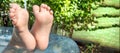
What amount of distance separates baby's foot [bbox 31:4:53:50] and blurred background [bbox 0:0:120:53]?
61.6 inches

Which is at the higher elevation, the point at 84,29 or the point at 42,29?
the point at 42,29

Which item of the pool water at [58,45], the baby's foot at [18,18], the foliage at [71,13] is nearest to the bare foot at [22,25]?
the baby's foot at [18,18]

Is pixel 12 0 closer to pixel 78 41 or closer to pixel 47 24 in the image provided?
pixel 78 41

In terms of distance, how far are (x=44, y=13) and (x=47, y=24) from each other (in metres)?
0.05

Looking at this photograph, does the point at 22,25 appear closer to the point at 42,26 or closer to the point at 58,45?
the point at 42,26

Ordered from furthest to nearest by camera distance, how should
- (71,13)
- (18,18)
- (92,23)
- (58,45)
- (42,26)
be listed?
(92,23) < (71,13) < (58,45) < (42,26) < (18,18)

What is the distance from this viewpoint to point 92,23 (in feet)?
10.7

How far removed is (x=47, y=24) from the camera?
1466 millimetres


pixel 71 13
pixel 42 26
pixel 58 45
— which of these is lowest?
pixel 71 13

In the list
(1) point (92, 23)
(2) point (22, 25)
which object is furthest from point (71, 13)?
(2) point (22, 25)

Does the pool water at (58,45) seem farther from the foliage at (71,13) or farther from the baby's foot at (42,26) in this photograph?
the foliage at (71,13)

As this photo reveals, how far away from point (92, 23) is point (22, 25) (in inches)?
78.8

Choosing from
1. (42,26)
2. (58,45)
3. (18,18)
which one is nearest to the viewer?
(18,18)

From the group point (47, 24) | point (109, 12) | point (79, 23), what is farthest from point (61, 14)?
point (47, 24)
